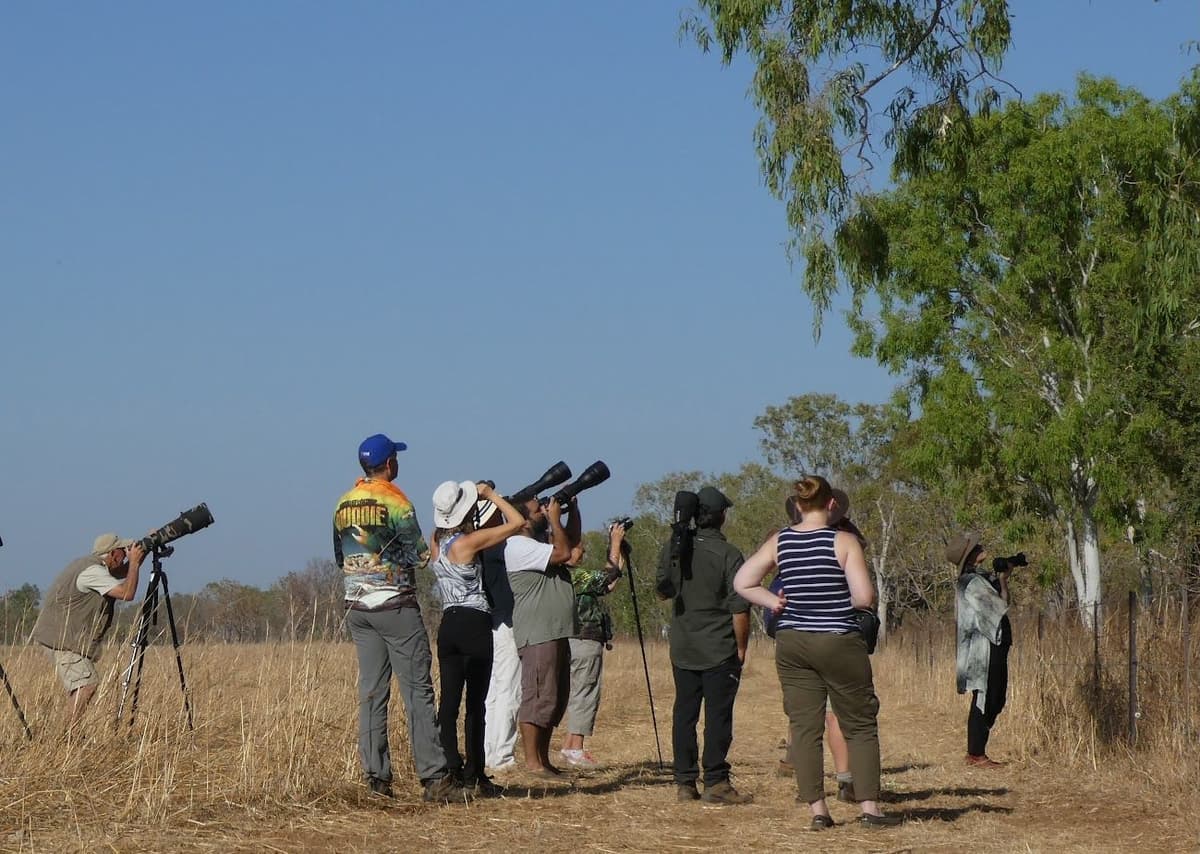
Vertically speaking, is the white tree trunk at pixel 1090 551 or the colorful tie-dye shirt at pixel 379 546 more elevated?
the white tree trunk at pixel 1090 551

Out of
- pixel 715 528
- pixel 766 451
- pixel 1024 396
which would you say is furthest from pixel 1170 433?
pixel 766 451

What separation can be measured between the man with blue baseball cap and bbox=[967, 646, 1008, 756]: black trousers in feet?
14.0

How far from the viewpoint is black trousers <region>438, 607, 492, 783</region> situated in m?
9.03

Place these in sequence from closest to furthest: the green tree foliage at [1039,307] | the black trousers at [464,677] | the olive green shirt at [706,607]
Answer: the black trousers at [464,677], the olive green shirt at [706,607], the green tree foliage at [1039,307]

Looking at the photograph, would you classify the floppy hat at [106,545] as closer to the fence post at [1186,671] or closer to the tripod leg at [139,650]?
the tripod leg at [139,650]

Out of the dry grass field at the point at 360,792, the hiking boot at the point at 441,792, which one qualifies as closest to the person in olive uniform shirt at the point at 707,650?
the dry grass field at the point at 360,792

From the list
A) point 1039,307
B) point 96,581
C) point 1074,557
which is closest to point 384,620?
point 96,581

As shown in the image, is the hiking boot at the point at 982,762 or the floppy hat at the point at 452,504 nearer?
the floppy hat at the point at 452,504

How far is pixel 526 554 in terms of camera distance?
10.3m

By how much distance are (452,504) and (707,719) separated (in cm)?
185

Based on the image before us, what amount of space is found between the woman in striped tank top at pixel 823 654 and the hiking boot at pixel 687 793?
1214mm

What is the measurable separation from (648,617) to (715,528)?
64.2m

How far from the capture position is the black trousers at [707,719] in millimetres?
9102

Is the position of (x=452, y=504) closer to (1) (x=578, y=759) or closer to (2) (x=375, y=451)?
(2) (x=375, y=451)
